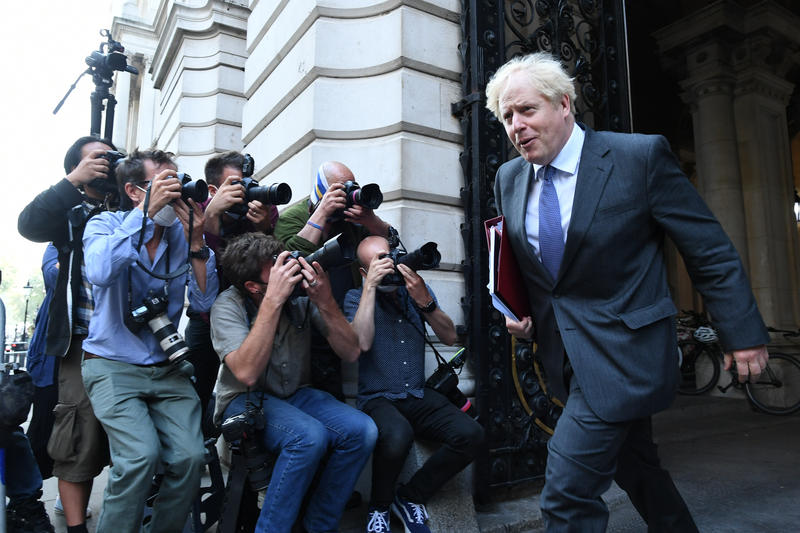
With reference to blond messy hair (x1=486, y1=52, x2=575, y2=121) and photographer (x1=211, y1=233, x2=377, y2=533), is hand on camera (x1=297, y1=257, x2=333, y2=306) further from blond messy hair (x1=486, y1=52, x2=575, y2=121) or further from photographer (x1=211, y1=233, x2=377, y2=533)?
blond messy hair (x1=486, y1=52, x2=575, y2=121)

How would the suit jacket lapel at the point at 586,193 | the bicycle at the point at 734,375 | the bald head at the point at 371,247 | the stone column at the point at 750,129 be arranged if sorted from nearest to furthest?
1. the suit jacket lapel at the point at 586,193
2. the bald head at the point at 371,247
3. the bicycle at the point at 734,375
4. the stone column at the point at 750,129

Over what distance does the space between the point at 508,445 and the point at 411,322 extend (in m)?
1.17

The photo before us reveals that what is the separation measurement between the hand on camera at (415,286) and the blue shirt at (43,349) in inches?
73.8

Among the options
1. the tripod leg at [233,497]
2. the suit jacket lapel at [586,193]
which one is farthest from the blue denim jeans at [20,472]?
the suit jacket lapel at [586,193]

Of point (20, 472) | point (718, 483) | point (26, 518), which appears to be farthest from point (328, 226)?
point (718, 483)

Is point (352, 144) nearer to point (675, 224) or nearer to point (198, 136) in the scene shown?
point (675, 224)

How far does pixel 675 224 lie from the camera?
198cm

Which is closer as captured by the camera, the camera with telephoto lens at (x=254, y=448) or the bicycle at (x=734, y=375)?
the camera with telephoto lens at (x=254, y=448)

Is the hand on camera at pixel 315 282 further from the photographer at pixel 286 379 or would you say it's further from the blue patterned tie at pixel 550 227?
the blue patterned tie at pixel 550 227

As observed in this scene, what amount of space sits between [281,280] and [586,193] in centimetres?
140

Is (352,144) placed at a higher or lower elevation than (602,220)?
higher

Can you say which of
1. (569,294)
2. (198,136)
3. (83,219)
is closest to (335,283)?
(83,219)

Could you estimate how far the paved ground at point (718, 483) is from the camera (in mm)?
3305

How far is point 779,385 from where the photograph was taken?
759 centimetres
